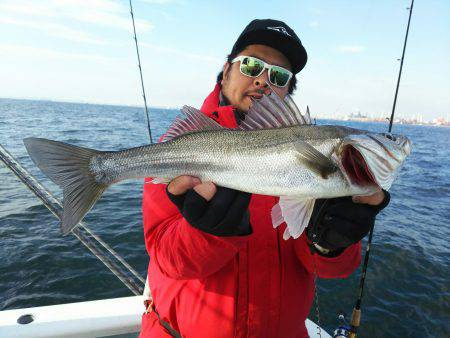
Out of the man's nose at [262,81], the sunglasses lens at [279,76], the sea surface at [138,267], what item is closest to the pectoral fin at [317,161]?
the man's nose at [262,81]

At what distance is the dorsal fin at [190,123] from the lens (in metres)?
2.96

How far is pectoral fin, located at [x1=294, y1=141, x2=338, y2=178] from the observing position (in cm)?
266

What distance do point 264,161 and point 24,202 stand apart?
1307cm

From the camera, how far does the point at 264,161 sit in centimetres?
279

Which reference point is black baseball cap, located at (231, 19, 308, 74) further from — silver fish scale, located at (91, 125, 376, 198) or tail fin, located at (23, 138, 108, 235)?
tail fin, located at (23, 138, 108, 235)

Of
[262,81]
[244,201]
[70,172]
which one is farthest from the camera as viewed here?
[262,81]

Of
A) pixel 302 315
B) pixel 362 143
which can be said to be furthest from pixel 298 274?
pixel 362 143

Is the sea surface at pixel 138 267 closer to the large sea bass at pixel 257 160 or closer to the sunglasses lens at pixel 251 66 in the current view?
the large sea bass at pixel 257 160

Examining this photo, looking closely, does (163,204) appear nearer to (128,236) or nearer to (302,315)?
(302,315)

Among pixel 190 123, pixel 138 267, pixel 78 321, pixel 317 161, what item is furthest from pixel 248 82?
pixel 138 267

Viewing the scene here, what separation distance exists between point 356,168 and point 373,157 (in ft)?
0.52

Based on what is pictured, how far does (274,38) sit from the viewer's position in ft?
13.1

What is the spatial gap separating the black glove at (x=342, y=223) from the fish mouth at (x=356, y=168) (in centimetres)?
27

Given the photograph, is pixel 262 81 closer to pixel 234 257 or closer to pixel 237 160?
pixel 237 160
